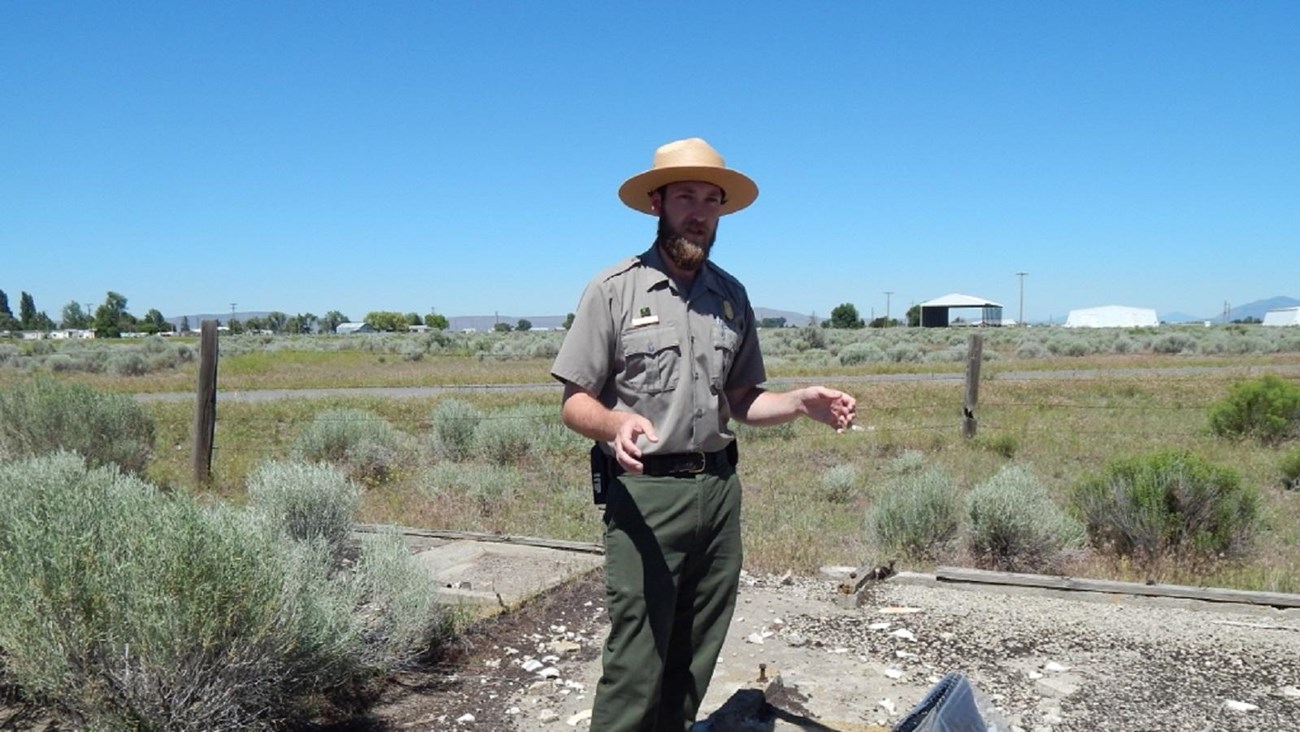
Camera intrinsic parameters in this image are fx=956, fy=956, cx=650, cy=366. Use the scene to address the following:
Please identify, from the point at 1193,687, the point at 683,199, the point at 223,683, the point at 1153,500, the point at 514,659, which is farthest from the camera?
the point at 1153,500

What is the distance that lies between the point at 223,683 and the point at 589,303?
188 cm

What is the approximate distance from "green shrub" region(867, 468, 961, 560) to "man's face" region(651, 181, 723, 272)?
15.9 ft

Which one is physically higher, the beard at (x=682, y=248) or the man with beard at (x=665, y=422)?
the beard at (x=682, y=248)

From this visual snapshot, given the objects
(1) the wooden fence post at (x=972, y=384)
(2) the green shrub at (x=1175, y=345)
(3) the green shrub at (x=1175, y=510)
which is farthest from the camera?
(2) the green shrub at (x=1175, y=345)

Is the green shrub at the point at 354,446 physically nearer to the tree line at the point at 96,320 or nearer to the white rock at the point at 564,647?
the white rock at the point at 564,647

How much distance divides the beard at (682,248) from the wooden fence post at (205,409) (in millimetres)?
7500

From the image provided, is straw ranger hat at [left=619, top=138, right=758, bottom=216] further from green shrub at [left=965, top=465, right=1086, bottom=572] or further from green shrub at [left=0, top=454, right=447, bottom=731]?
green shrub at [left=965, top=465, right=1086, bottom=572]

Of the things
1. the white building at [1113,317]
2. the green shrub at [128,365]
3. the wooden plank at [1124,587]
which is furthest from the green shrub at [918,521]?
the white building at [1113,317]

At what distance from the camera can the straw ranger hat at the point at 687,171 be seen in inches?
116

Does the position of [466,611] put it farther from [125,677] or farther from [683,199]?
[683,199]

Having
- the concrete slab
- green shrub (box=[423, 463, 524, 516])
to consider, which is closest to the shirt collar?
the concrete slab

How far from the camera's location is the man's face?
9.78ft

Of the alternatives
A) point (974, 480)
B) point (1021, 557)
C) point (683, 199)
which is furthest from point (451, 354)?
point (683, 199)

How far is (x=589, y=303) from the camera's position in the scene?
9.64 feet
